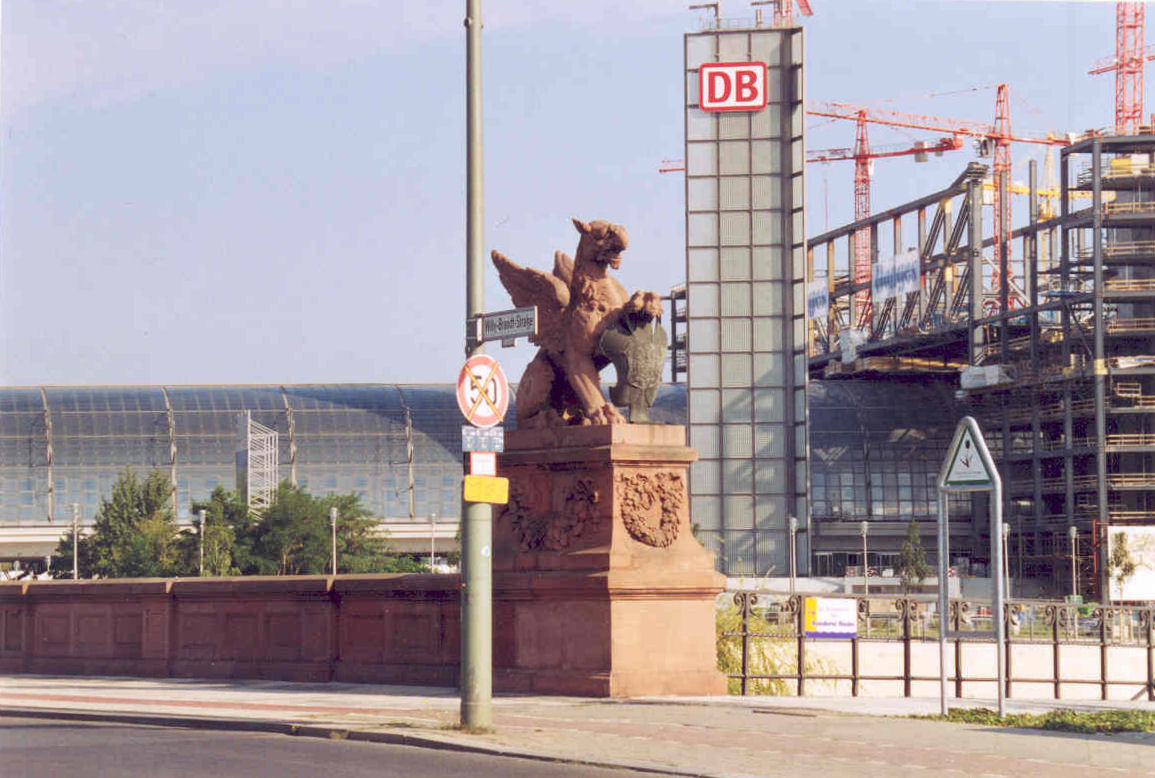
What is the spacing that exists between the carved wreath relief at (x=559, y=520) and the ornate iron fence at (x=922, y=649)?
11.8ft

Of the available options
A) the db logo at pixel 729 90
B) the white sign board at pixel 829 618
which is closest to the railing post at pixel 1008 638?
the white sign board at pixel 829 618

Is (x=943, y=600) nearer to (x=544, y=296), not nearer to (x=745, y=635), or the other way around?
(x=745, y=635)

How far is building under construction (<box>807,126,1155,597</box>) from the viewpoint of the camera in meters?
96.6

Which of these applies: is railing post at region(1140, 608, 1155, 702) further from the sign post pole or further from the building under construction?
the building under construction

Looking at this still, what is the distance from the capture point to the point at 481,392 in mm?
17094

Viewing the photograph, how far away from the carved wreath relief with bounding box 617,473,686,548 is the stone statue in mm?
840

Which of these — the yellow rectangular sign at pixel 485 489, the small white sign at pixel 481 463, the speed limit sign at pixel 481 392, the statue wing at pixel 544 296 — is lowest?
the yellow rectangular sign at pixel 485 489

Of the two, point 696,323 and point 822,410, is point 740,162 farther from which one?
point 822,410

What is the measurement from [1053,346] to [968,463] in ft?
292

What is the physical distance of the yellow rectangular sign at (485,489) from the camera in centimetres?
A: 1673

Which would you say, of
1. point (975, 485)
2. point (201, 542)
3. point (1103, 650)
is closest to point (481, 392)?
point (975, 485)

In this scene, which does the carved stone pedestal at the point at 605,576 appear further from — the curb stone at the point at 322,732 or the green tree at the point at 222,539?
the green tree at the point at 222,539

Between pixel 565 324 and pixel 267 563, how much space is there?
67.4 meters

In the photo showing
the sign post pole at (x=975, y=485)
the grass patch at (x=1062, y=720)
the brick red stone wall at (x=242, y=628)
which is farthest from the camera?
the brick red stone wall at (x=242, y=628)
